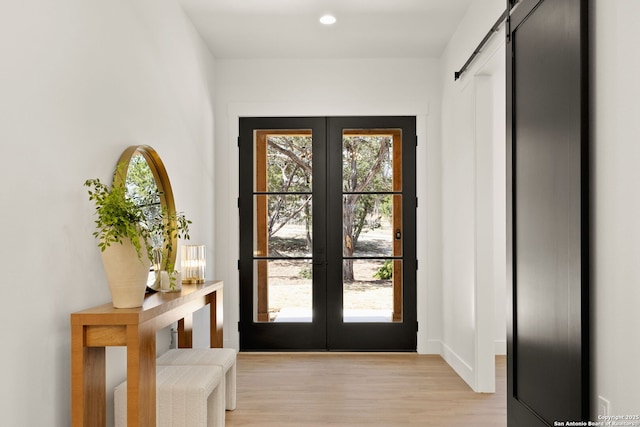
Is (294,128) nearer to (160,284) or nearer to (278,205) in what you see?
(278,205)

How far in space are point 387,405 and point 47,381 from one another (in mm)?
2186

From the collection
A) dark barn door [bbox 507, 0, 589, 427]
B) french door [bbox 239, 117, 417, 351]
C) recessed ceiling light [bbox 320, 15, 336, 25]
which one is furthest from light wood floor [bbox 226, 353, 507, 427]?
recessed ceiling light [bbox 320, 15, 336, 25]

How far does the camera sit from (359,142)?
5266mm

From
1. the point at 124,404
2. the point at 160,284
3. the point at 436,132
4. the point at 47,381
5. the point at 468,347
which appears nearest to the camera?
the point at 47,381

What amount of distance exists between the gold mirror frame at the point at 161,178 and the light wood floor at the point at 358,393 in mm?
1059

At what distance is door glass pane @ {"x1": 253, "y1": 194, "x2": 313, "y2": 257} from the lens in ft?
17.3

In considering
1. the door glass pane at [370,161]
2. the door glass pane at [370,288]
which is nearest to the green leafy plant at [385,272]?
the door glass pane at [370,288]

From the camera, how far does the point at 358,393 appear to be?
3.92 meters

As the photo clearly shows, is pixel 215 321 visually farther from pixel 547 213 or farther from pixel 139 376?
pixel 547 213

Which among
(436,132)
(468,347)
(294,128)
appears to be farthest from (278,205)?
(468,347)

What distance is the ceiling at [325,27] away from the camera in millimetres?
4051

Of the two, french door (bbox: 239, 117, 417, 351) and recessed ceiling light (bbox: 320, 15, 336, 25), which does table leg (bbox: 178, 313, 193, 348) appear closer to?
french door (bbox: 239, 117, 417, 351)

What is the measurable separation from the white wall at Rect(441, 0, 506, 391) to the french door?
55 cm

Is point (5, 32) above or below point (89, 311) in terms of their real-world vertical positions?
above
